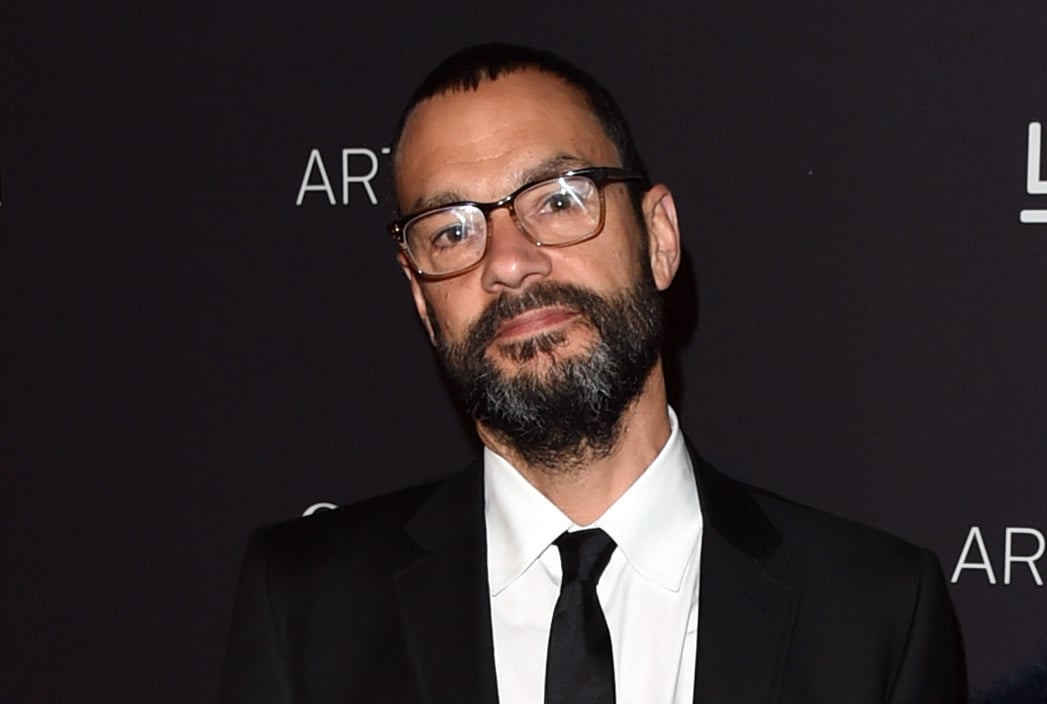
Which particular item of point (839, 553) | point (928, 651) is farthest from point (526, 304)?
point (928, 651)

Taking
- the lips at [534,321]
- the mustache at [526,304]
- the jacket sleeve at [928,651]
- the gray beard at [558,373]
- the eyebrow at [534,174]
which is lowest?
the jacket sleeve at [928,651]

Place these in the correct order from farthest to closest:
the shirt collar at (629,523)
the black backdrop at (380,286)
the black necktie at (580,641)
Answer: the black backdrop at (380,286) < the shirt collar at (629,523) < the black necktie at (580,641)

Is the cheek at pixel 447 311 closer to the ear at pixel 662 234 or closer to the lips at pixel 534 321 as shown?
the lips at pixel 534 321

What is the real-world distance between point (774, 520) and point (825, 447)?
0.31 meters

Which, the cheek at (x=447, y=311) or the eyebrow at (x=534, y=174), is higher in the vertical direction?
the eyebrow at (x=534, y=174)

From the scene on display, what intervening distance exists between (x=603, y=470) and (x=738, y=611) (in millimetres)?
216

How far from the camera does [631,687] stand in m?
1.54

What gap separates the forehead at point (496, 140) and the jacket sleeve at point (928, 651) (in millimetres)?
603

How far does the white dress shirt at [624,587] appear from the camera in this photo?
5.07ft

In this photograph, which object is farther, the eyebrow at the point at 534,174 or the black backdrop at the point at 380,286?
the black backdrop at the point at 380,286

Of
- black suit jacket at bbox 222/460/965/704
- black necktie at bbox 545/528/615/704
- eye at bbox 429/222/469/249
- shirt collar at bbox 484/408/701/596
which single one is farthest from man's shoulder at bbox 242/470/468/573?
eye at bbox 429/222/469/249

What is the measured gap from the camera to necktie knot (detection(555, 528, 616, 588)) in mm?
1542

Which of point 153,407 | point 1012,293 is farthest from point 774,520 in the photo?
point 153,407

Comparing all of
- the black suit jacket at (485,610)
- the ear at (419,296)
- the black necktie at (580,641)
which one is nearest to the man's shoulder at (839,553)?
the black suit jacket at (485,610)
